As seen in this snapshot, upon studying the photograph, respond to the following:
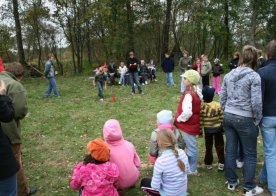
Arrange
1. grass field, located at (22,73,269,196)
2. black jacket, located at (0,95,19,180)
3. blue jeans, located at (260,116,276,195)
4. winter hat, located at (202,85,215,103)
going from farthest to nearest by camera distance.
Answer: grass field, located at (22,73,269,196), winter hat, located at (202,85,215,103), blue jeans, located at (260,116,276,195), black jacket, located at (0,95,19,180)

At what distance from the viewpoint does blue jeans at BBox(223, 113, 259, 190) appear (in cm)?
422

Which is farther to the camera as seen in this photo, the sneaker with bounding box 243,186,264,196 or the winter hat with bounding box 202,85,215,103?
the winter hat with bounding box 202,85,215,103

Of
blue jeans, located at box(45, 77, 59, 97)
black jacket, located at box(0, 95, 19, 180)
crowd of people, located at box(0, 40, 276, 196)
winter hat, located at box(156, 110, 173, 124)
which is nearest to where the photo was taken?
black jacket, located at box(0, 95, 19, 180)

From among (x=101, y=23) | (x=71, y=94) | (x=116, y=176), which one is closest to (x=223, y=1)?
(x=101, y=23)

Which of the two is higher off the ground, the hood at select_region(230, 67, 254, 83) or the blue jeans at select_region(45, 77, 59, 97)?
the hood at select_region(230, 67, 254, 83)

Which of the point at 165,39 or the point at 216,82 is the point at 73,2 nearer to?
the point at 165,39

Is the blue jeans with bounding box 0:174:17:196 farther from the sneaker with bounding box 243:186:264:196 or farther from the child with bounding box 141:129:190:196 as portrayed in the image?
the sneaker with bounding box 243:186:264:196

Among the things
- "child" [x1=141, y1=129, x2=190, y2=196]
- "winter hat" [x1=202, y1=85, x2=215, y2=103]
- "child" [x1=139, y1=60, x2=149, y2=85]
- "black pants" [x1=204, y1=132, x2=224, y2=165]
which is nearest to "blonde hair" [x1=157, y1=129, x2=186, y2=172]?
"child" [x1=141, y1=129, x2=190, y2=196]

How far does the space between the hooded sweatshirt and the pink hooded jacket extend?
4.67ft

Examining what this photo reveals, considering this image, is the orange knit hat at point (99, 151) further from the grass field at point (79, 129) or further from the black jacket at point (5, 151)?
the black jacket at point (5, 151)

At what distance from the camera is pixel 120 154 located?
4.46 m

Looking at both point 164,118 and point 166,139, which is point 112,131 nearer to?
point 164,118

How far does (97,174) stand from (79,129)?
180 inches

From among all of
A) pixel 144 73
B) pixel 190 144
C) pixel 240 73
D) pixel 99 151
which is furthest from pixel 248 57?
pixel 144 73
